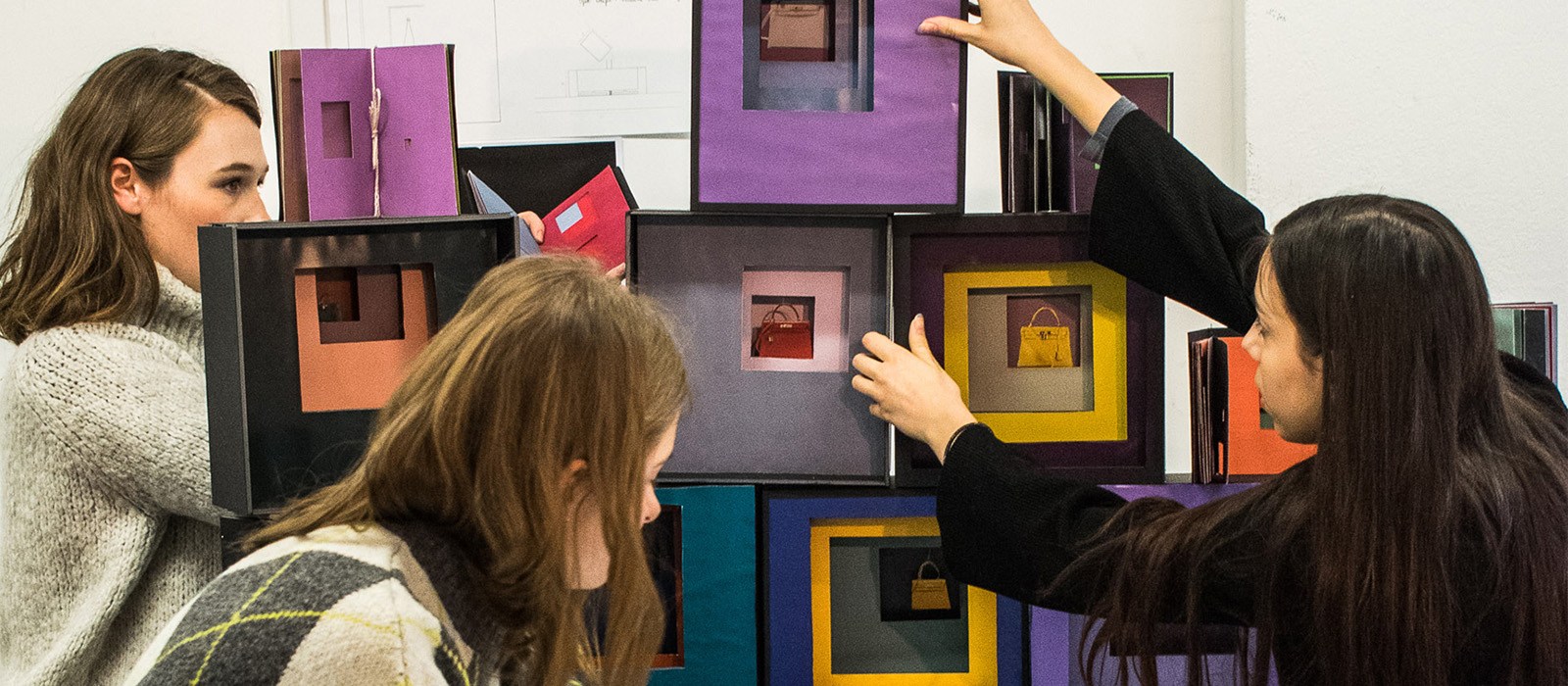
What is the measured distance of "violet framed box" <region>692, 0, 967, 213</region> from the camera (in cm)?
133

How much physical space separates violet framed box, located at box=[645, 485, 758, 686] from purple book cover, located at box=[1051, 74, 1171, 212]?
51cm

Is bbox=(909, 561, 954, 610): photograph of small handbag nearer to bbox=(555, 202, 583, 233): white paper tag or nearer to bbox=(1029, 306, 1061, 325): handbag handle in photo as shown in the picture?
bbox=(1029, 306, 1061, 325): handbag handle in photo

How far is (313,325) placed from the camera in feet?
4.03

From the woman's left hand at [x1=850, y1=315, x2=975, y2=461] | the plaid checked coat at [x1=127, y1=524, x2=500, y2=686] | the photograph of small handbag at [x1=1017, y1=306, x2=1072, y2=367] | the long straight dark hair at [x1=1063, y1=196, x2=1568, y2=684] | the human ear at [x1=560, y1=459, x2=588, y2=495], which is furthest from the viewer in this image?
the photograph of small handbag at [x1=1017, y1=306, x2=1072, y2=367]

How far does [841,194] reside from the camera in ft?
4.38

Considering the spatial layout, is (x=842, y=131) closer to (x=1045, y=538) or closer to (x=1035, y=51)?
(x=1035, y=51)

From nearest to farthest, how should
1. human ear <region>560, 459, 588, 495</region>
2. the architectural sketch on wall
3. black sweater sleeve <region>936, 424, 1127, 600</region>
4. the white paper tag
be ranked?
human ear <region>560, 459, 588, 495</region>
black sweater sleeve <region>936, 424, 1127, 600</region>
the white paper tag
the architectural sketch on wall

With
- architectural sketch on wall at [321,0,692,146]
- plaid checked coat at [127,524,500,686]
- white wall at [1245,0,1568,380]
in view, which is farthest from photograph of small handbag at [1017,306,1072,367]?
architectural sketch on wall at [321,0,692,146]

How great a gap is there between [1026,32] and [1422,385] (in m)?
0.54

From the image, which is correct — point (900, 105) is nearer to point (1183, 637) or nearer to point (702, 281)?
point (702, 281)

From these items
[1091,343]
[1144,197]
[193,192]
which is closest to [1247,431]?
[1091,343]

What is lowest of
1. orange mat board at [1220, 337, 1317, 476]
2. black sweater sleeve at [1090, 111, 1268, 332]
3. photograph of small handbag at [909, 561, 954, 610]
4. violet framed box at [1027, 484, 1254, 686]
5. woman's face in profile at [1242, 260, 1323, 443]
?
violet framed box at [1027, 484, 1254, 686]

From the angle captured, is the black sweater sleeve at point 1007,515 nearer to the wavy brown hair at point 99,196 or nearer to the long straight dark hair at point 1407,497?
the long straight dark hair at point 1407,497

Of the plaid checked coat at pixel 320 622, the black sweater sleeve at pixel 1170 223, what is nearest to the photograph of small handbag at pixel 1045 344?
the black sweater sleeve at pixel 1170 223
